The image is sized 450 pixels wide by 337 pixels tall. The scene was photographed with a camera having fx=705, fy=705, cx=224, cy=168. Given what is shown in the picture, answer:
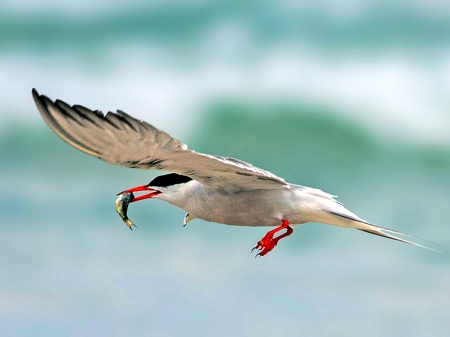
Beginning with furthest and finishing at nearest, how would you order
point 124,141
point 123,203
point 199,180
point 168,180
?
point 123,203 < point 168,180 < point 199,180 < point 124,141

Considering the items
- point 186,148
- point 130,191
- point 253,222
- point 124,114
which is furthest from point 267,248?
point 124,114

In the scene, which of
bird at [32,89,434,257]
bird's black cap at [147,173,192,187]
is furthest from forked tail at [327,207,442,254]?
bird's black cap at [147,173,192,187]

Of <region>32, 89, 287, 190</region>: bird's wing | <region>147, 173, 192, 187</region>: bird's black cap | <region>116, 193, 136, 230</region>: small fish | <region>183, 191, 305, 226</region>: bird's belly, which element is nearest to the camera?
<region>32, 89, 287, 190</region>: bird's wing

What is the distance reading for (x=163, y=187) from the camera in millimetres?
6812

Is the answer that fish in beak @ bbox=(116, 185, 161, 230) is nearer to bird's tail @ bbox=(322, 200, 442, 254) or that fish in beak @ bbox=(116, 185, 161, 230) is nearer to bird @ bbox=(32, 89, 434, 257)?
bird @ bbox=(32, 89, 434, 257)

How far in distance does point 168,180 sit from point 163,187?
10cm

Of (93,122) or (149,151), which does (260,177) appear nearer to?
(149,151)

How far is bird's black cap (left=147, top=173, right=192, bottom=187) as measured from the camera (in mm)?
6691

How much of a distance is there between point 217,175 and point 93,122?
5.47 ft

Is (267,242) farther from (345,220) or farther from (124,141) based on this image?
(124,141)

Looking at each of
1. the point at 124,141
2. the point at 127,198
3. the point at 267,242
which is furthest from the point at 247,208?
the point at 124,141

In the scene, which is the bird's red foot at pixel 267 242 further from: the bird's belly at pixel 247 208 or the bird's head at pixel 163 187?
the bird's head at pixel 163 187

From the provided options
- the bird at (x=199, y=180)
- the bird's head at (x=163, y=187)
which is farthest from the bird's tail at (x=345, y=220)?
the bird's head at (x=163, y=187)

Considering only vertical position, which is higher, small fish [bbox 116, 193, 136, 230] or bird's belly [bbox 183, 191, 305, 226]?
bird's belly [bbox 183, 191, 305, 226]
